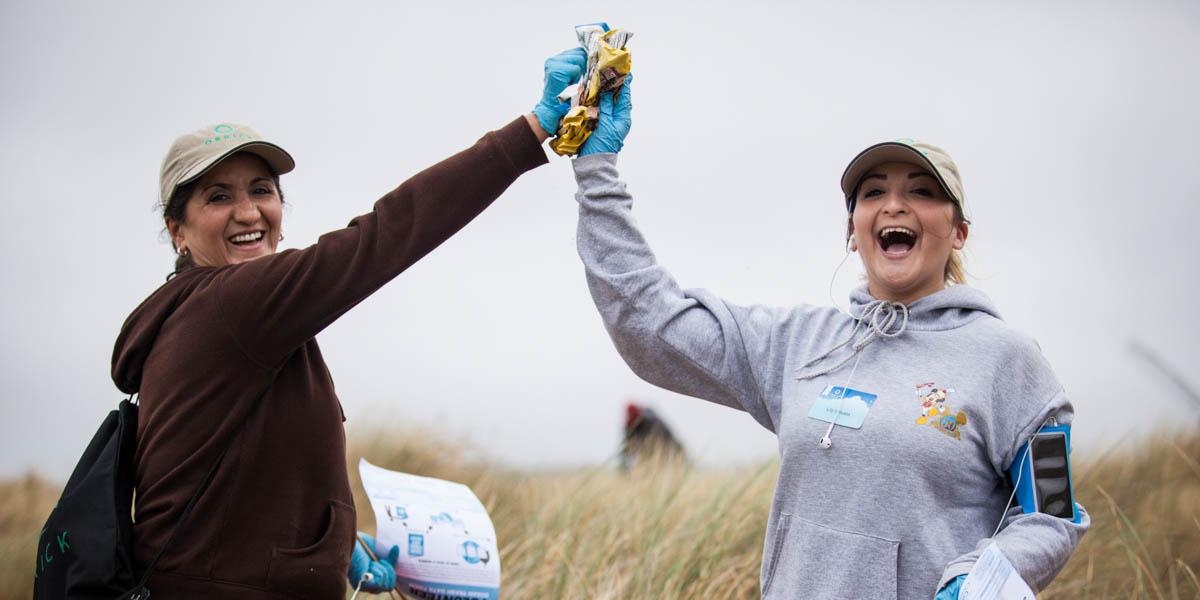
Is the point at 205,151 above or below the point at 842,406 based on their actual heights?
above

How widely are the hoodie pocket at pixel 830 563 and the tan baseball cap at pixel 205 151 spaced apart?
131 cm

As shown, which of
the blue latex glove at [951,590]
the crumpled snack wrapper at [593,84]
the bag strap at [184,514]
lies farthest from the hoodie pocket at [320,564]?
the blue latex glove at [951,590]

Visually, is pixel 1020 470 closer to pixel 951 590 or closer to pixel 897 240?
pixel 951 590

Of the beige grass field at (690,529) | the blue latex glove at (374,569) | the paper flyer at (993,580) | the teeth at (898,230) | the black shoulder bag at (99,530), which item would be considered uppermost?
the teeth at (898,230)

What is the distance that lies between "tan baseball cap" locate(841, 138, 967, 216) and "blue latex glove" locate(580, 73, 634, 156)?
46 centimetres

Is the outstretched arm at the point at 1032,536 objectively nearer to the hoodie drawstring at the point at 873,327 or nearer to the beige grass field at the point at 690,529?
the hoodie drawstring at the point at 873,327

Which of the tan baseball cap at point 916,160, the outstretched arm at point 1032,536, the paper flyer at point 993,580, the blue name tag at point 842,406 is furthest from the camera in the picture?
the tan baseball cap at point 916,160

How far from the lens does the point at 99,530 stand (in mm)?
2094

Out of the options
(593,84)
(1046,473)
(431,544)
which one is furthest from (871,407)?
(431,544)

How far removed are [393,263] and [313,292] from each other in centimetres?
16

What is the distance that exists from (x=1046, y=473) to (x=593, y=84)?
113cm

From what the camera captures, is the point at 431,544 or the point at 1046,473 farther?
the point at 431,544

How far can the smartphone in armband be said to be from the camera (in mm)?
1938

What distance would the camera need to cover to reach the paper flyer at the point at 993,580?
176cm
